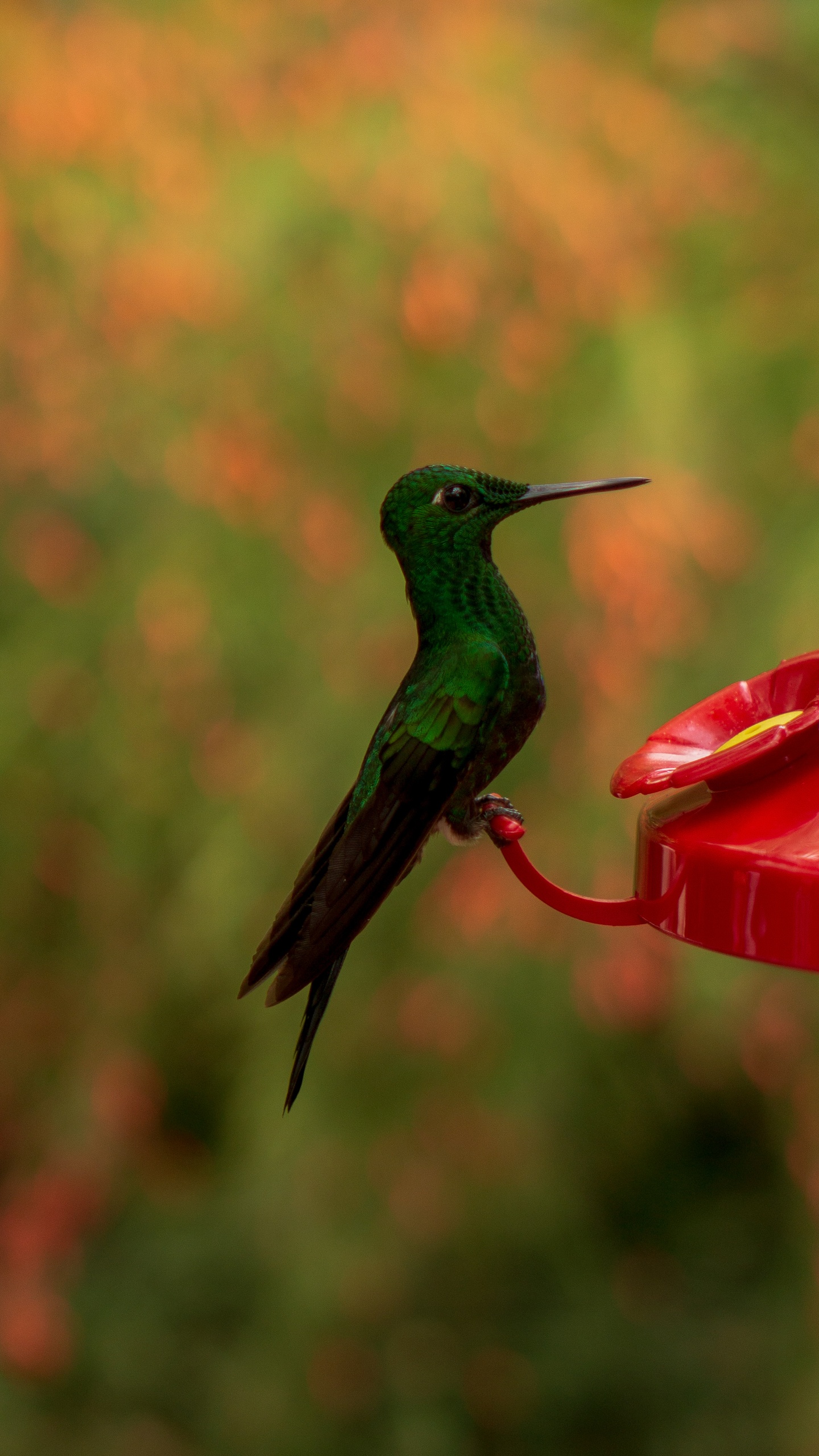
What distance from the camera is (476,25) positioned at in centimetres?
299

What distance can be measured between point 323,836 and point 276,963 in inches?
4.5

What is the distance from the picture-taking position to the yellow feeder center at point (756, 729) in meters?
1.14

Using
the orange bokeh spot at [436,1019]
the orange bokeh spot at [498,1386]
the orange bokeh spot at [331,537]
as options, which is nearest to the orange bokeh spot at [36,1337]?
the orange bokeh spot at [498,1386]

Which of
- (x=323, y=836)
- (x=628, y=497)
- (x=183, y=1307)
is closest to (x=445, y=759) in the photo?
(x=323, y=836)

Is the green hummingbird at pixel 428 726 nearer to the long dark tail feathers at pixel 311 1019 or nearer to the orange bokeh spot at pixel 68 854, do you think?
the long dark tail feathers at pixel 311 1019

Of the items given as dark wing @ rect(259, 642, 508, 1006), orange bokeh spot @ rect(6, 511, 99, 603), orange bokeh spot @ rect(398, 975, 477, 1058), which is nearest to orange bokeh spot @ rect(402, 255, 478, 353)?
orange bokeh spot @ rect(6, 511, 99, 603)

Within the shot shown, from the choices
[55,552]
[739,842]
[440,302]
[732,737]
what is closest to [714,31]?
[440,302]

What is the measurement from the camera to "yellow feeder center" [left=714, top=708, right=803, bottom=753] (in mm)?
1137

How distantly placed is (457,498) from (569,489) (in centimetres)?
13

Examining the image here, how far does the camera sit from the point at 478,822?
3.76ft

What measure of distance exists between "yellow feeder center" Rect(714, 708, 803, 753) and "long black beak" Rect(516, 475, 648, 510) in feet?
0.85

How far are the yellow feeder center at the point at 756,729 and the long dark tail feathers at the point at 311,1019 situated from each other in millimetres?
362

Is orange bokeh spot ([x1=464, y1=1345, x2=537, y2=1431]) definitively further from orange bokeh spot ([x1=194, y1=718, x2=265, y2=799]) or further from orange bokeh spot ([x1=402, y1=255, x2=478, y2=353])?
orange bokeh spot ([x1=402, y1=255, x2=478, y2=353])

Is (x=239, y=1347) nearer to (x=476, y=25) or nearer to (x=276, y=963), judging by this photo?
(x=276, y=963)
